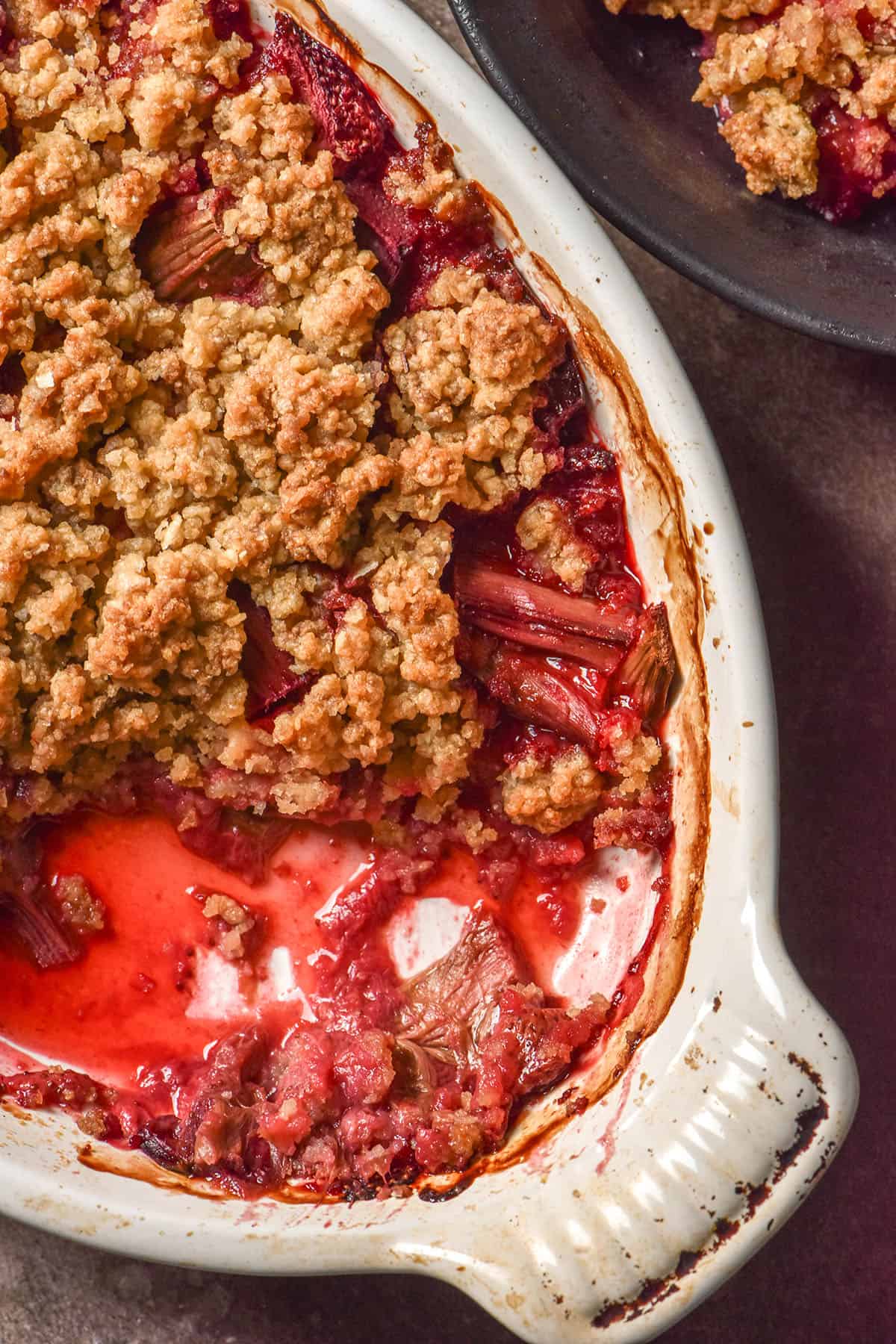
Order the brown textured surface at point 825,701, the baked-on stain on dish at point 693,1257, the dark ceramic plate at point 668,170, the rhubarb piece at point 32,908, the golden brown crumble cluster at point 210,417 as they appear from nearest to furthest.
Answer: the baked-on stain on dish at point 693,1257 < the golden brown crumble cluster at point 210,417 < the dark ceramic plate at point 668,170 < the rhubarb piece at point 32,908 < the brown textured surface at point 825,701

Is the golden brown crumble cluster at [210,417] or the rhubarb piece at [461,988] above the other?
the golden brown crumble cluster at [210,417]

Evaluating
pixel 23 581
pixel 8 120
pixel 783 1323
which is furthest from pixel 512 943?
pixel 8 120

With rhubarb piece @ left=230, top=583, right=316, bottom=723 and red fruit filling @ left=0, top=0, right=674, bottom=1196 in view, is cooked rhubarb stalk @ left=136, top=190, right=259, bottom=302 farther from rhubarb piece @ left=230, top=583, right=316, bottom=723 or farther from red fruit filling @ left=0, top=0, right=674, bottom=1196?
rhubarb piece @ left=230, top=583, right=316, bottom=723

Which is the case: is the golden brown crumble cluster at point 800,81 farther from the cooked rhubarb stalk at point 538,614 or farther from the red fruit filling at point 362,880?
the cooked rhubarb stalk at point 538,614

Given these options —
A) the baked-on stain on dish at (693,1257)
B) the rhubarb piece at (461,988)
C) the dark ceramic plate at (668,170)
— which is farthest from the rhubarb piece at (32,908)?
the dark ceramic plate at (668,170)

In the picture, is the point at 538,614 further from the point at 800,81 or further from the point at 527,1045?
the point at 800,81

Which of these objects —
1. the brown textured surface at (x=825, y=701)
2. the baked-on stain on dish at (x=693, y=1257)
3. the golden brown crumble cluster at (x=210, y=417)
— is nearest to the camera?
the baked-on stain on dish at (x=693, y=1257)

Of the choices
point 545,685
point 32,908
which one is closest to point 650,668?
point 545,685

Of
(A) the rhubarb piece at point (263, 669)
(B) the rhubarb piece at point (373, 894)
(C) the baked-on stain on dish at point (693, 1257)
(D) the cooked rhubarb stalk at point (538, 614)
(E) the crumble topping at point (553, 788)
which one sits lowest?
(C) the baked-on stain on dish at point (693, 1257)

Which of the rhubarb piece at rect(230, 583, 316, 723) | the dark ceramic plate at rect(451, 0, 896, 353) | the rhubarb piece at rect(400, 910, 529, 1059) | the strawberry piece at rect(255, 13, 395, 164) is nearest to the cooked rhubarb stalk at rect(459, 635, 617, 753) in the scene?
the rhubarb piece at rect(230, 583, 316, 723)
